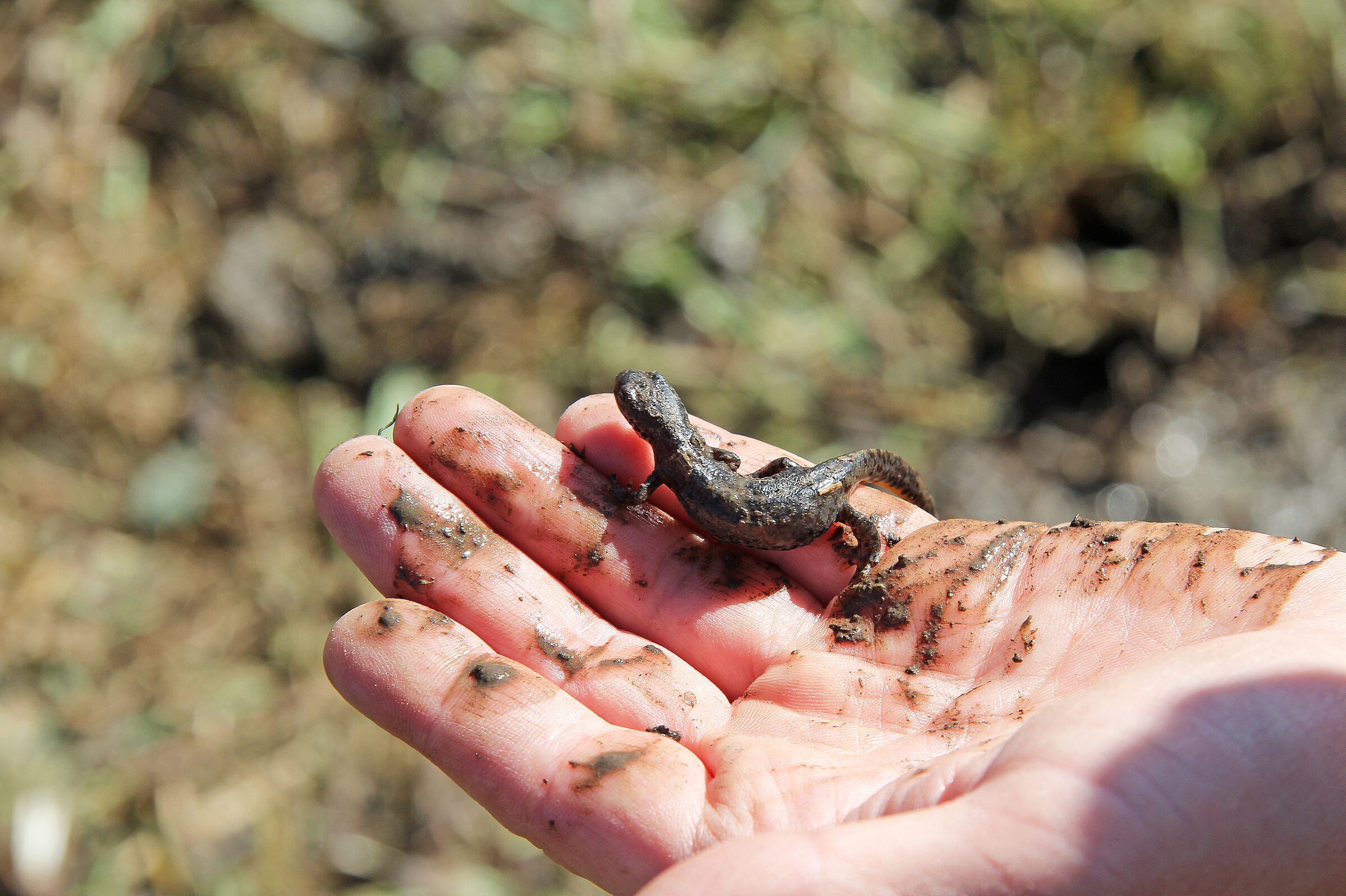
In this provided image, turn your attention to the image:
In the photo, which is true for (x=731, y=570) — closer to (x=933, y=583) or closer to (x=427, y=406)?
(x=933, y=583)

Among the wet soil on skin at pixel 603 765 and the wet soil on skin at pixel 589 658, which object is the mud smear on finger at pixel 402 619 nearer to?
the wet soil on skin at pixel 589 658

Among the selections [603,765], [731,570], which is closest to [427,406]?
[731,570]

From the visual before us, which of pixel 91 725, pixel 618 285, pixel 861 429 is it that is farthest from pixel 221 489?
pixel 861 429

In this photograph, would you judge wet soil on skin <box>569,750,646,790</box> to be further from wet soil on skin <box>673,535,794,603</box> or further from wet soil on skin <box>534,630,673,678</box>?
wet soil on skin <box>673,535,794,603</box>

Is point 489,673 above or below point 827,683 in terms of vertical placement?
below

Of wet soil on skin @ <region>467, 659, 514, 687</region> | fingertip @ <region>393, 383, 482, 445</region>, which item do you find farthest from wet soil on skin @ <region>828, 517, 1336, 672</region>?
fingertip @ <region>393, 383, 482, 445</region>

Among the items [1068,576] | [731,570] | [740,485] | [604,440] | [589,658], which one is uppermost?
[1068,576]

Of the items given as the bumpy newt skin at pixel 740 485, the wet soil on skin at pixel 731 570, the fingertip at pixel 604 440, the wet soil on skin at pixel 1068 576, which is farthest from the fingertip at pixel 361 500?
the wet soil on skin at pixel 1068 576
